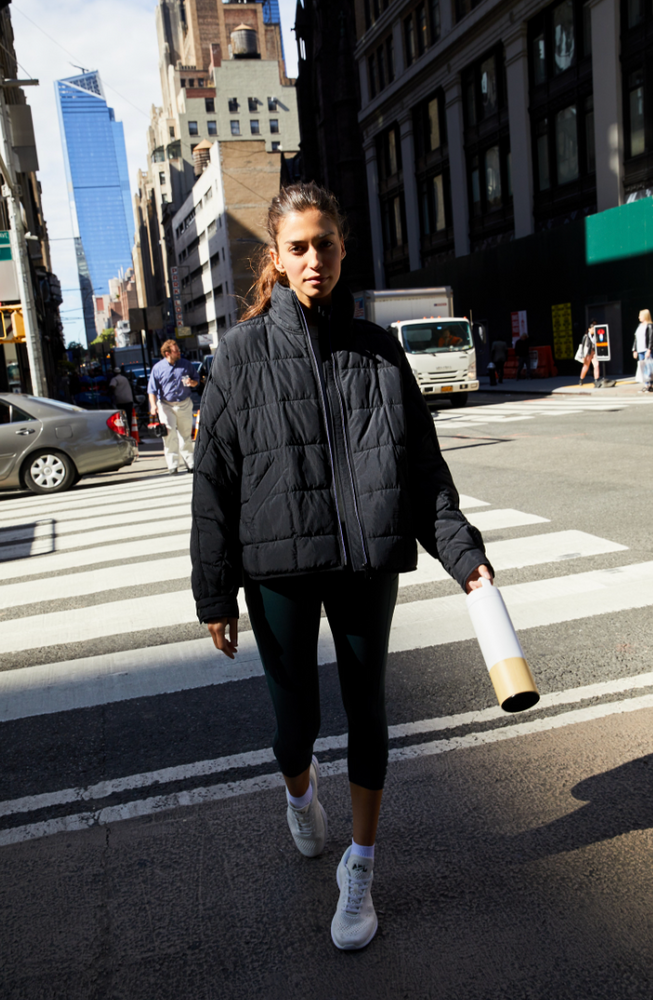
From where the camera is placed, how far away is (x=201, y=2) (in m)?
134

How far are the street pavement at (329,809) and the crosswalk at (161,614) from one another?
22 mm

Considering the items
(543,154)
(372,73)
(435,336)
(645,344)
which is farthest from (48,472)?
(372,73)

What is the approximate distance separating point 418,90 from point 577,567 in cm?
4075

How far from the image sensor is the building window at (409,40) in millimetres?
41656

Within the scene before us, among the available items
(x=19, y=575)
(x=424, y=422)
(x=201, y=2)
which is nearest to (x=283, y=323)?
(x=424, y=422)

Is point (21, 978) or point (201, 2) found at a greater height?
point (201, 2)

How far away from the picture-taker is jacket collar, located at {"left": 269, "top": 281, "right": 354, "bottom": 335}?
2475mm

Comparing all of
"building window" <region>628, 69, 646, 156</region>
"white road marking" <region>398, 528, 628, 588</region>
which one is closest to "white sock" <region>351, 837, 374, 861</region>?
"white road marking" <region>398, 528, 628, 588</region>

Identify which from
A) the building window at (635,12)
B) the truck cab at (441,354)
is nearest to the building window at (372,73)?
the building window at (635,12)

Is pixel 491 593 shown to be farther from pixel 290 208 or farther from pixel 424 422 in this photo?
pixel 290 208

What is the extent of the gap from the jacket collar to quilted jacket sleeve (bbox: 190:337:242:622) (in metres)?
0.17

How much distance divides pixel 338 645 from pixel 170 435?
36.9 ft

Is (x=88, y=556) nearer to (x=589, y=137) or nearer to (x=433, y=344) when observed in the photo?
(x=433, y=344)

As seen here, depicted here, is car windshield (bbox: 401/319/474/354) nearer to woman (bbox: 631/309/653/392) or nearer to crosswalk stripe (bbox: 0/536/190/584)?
woman (bbox: 631/309/653/392)
